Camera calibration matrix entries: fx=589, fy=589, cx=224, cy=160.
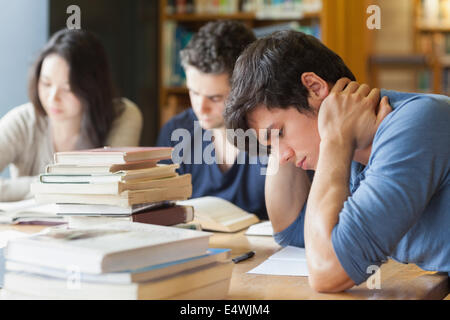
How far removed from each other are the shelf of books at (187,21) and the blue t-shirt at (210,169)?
4.37 feet

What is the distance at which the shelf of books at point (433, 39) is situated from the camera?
4547 mm

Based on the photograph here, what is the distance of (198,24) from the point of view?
3.62 m

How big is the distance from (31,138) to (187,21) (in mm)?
1593

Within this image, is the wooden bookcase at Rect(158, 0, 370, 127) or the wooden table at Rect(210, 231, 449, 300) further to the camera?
the wooden bookcase at Rect(158, 0, 370, 127)

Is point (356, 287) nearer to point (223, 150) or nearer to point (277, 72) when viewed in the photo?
point (277, 72)

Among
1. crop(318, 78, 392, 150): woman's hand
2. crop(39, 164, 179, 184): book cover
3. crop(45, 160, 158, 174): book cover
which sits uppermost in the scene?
crop(318, 78, 392, 150): woman's hand

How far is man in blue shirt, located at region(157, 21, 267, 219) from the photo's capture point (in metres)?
1.93

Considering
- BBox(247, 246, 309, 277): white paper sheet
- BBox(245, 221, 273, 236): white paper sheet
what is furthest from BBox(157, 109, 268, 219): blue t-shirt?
BBox(247, 246, 309, 277): white paper sheet

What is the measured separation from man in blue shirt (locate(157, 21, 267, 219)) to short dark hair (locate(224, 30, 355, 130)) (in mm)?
776

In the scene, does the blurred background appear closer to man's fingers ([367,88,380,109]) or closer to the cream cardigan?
the cream cardigan

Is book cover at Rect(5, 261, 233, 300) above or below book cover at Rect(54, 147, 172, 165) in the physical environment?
below

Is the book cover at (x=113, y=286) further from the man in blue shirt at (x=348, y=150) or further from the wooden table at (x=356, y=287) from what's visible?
the man in blue shirt at (x=348, y=150)
